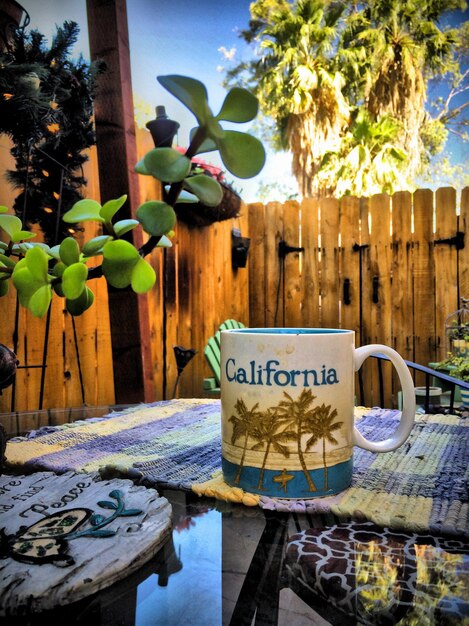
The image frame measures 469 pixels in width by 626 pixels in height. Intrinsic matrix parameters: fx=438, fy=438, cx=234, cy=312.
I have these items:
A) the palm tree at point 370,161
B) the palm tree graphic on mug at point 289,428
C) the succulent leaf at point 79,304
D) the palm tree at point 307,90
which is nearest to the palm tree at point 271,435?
the palm tree graphic on mug at point 289,428

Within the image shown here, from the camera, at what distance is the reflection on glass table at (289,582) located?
0.22m

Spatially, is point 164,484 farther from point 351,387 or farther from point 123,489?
point 351,387

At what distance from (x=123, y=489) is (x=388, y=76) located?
922cm

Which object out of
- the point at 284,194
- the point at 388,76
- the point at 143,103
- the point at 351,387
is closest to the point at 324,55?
the point at 388,76

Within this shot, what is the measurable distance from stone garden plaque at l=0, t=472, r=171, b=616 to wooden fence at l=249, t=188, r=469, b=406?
289 centimetres

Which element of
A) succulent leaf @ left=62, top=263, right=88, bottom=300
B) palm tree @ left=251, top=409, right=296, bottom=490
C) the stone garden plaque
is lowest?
the stone garden plaque

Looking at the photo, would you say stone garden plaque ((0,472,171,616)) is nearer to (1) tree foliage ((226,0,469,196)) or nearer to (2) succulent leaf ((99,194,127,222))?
(2) succulent leaf ((99,194,127,222))

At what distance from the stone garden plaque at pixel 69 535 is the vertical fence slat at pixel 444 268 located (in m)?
3.01

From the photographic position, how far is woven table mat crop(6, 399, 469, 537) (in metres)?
0.35

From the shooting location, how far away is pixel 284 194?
1377 cm

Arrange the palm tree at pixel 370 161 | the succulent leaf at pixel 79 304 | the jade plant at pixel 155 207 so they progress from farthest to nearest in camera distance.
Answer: the palm tree at pixel 370 161
the succulent leaf at pixel 79 304
the jade plant at pixel 155 207

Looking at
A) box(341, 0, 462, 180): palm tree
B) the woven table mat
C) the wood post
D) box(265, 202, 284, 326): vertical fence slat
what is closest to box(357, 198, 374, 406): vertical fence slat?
box(265, 202, 284, 326): vertical fence slat

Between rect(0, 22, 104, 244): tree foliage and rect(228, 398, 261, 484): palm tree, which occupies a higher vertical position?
rect(0, 22, 104, 244): tree foliage

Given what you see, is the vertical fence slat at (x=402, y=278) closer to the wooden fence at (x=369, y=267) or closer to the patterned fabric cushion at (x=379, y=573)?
the wooden fence at (x=369, y=267)
